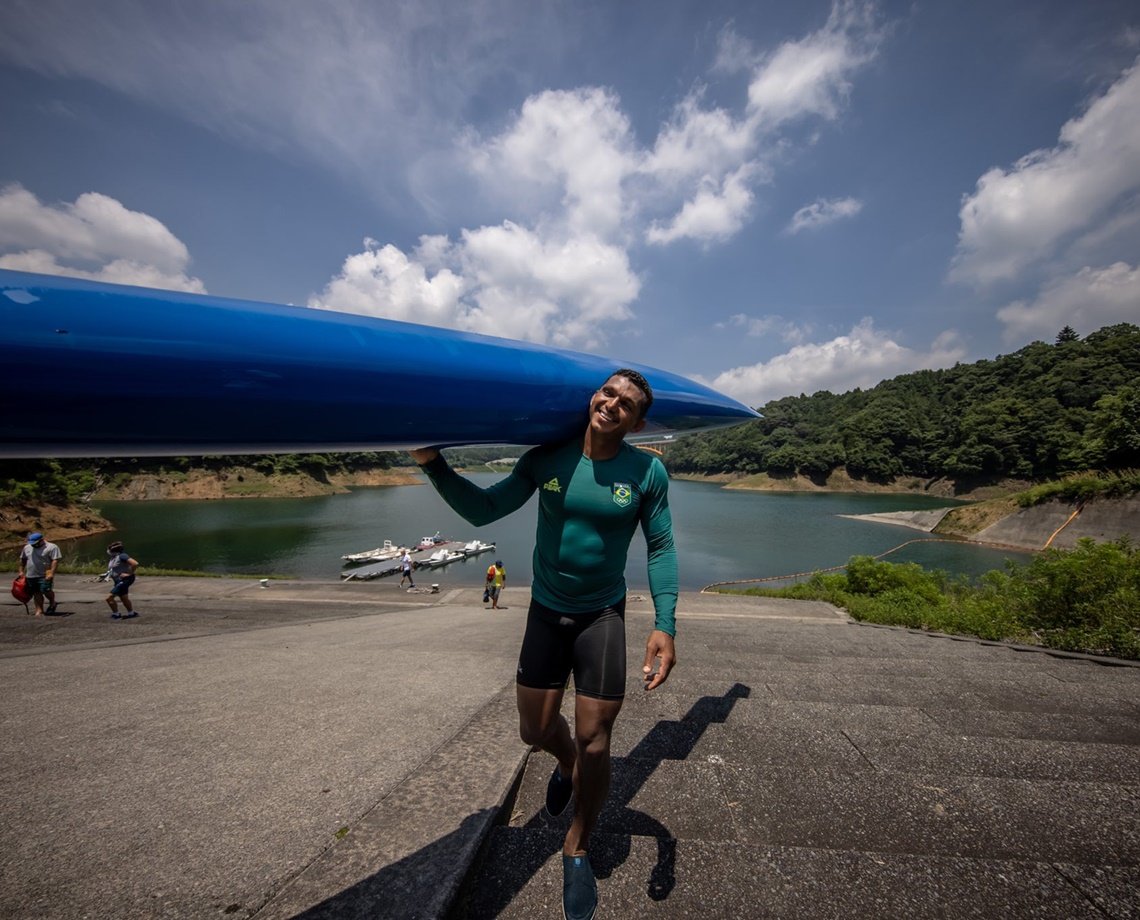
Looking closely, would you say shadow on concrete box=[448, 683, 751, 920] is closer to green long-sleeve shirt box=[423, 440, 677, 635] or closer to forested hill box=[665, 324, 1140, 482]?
green long-sleeve shirt box=[423, 440, 677, 635]

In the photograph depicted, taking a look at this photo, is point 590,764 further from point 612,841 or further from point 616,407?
point 616,407

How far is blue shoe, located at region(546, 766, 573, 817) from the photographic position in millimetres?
1902

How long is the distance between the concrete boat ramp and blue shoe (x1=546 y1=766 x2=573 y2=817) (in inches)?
2.0

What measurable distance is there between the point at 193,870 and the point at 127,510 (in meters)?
59.3

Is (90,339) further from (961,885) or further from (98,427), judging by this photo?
(961,885)

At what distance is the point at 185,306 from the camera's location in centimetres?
144

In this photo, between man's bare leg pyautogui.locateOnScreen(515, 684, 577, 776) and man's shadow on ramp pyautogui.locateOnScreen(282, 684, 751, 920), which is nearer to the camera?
man's shadow on ramp pyautogui.locateOnScreen(282, 684, 751, 920)

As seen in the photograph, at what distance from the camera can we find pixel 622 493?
6.12ft

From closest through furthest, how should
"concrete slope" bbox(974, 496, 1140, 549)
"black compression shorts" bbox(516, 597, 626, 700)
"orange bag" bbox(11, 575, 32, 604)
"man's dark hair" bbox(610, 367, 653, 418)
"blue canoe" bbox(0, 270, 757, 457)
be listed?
"blue canoe" bbox(0, 270, 757, 457), "black compression shorts" bbox(516, 597, 626, 700), "man's dark hair" bbox(610, 367, 653, 418), "orange bag" bbox(11, 575, 32, 604), "concrete slope" bbox(974, 496, 1140, 549)

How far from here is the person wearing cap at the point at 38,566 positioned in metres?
6.88

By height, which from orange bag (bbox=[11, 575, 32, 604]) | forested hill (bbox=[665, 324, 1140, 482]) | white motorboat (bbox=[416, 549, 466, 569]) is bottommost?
white motorboat (bbox=[416, 549, 466, 569])

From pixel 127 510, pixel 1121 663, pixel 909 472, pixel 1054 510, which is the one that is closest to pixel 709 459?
pixel 909 472

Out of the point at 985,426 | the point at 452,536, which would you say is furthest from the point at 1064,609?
the point at 985,426

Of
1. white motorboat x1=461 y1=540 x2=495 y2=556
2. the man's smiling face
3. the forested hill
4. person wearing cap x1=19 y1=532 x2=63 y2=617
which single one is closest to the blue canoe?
the man's smiling face
